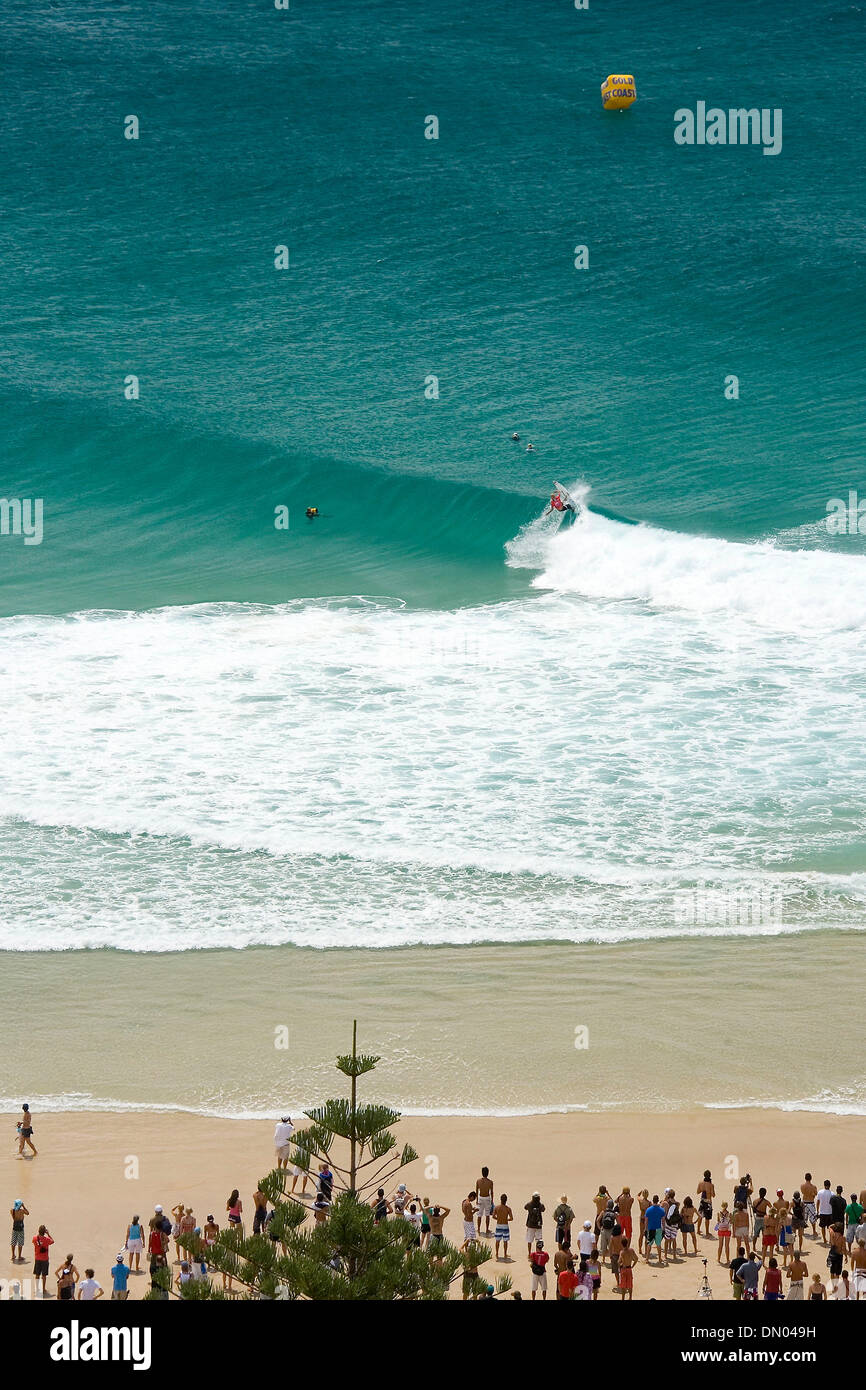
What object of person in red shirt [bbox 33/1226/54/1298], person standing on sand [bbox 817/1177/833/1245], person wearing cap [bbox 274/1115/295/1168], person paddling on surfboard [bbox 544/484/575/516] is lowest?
person in red shirt [bbox 33/1226/54/1298]

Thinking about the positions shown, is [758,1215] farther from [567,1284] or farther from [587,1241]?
[567,1284]

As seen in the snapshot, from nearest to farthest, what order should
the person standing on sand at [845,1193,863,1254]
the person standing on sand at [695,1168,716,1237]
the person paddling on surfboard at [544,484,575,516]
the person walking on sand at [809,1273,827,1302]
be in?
the person walking on sand at [809,1273,827,1302] → the person standing on sand at [845,1193,863,1254] → the person standing on sand at [695,1168,716,1237] → the person paddling on surfboard at [544,484,575,516]

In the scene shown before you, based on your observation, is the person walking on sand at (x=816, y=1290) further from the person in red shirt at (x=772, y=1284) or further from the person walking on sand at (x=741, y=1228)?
the person walking on sand at (x=741, y=1228)

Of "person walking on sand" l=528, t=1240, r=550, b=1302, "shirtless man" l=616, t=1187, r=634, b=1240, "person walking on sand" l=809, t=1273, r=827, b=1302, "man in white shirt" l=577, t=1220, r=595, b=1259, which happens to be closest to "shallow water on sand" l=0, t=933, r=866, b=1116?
"shirtless man" l=616, t=1187, r=634, b=1240

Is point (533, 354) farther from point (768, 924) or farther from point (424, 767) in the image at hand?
point (768, 924)

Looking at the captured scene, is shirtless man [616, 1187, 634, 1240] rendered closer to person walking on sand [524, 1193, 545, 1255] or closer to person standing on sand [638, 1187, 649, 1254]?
person standing on sand [638, 1187, 649, 1254]
